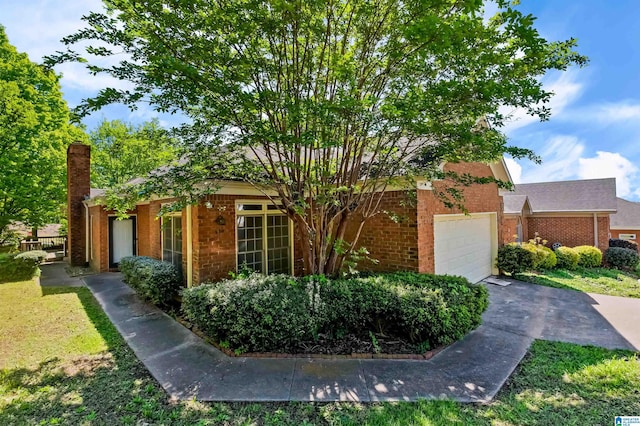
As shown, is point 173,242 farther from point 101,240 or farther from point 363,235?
point 101,240

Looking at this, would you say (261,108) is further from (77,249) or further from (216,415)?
(77,249)

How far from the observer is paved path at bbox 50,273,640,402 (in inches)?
156

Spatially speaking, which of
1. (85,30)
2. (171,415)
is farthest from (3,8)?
(171,415)

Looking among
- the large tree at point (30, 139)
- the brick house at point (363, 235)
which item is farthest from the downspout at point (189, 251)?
the large tree at point (30, 139)

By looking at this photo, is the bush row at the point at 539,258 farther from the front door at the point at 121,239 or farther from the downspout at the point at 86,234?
the downspout at the point at 86,234

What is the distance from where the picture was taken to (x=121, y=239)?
13555 millimetres

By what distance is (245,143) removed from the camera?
5141 millimetres

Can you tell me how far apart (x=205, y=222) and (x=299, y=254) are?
120 inches

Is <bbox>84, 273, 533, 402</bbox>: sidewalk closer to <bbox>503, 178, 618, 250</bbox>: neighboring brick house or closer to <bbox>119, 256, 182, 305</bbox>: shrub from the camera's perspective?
<bbox>119, 256, 182, 305</bbox>: shrub

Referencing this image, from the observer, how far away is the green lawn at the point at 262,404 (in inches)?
135

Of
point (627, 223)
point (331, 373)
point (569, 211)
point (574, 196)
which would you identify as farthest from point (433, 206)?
point (627, 223)

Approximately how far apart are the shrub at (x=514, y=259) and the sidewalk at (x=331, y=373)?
583 centimetres

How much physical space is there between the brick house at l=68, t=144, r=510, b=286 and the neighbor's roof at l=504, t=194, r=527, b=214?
6960 mm

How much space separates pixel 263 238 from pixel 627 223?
3103 cm
